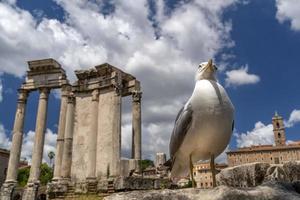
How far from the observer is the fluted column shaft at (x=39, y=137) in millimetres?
29450

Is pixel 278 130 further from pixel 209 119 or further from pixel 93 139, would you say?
pixel 209 119

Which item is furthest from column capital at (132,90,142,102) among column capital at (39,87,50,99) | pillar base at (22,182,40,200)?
pillar base at (22,182,40,200)

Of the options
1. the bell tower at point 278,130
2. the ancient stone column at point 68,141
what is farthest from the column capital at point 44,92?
Answer: the bell tower at point 278,130

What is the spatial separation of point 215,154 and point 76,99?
920 inches

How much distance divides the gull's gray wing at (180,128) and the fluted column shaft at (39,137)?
2594 cm

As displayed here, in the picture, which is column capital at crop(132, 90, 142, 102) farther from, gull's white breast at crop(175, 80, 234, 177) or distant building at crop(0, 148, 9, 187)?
distant building at crop(0, 148, 9, 187)

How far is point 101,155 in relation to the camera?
81.4 feet

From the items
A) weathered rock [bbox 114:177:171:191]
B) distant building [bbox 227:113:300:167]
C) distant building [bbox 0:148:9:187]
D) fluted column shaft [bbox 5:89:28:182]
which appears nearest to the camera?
weathered rock [bbox 114:177:171:191]

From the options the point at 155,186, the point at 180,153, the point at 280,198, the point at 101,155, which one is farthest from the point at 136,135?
the point at 280,198

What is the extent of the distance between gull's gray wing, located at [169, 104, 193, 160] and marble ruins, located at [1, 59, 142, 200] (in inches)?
646

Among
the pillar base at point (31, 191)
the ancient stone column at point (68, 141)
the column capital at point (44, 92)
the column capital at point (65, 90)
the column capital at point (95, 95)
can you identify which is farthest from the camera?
the column capital at point (44, 92)

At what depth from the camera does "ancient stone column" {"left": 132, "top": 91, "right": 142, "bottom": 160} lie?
2544 centimetres

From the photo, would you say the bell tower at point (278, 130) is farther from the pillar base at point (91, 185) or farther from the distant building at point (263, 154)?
the pillar base at point (91, 185)

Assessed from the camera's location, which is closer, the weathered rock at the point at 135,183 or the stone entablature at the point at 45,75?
the weathered rock at the point at 135,183
